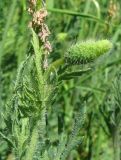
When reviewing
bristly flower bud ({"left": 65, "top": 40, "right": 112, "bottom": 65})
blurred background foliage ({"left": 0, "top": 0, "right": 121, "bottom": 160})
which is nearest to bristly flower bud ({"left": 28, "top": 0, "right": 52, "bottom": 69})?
bristly flower bud ({"left": 65, "top": 40, "right": 112, "bottom": 65})

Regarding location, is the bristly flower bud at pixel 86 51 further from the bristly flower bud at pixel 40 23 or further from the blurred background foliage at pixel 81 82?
the blurred background foliage at pixel 81 82

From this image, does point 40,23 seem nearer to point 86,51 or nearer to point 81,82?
point 86,51

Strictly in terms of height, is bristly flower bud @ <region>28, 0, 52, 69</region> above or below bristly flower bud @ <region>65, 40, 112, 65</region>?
above

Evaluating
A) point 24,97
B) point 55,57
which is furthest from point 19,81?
point 55,57

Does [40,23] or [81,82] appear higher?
[40,23]

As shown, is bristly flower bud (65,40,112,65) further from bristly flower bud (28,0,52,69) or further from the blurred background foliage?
the blurred background foliage

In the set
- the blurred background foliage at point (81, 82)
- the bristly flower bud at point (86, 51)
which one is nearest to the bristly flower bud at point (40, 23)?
the bristly flower bud at point (86, 51)

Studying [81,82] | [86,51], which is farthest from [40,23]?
[81,82]

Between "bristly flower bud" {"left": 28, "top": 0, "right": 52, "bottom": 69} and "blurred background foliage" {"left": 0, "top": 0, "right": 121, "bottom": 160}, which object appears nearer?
"bristly flower bud" {"left": 28, "top": 0, "right": 52, "bottom": 69}
